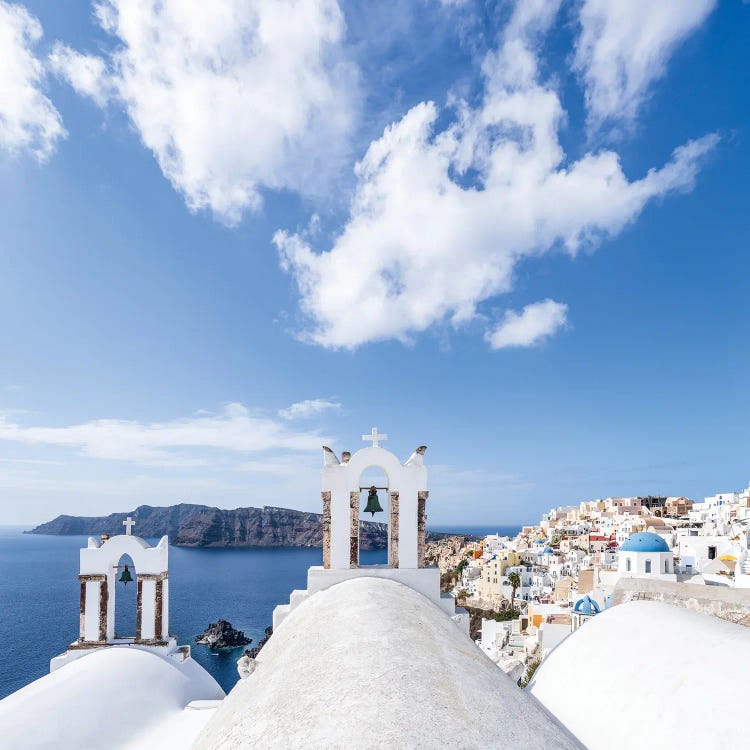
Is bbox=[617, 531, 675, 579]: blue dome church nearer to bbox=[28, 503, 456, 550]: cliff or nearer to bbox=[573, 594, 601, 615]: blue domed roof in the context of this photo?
bbox=[573, 594, 601, 615]: blue domed roof

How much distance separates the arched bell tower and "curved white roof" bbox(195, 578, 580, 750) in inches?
127

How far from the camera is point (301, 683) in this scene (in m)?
2.96

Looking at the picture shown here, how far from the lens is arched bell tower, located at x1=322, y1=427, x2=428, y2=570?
7266 millimetres

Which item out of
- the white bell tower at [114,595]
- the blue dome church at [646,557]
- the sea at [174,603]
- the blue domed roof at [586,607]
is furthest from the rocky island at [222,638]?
the white bell tower at [114,595]

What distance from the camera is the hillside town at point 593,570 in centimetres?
1997

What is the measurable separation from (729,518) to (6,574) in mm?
106961

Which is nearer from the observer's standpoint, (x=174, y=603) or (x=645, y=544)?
(x=645, y=544)

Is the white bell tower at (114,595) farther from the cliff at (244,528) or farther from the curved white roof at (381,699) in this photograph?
the cliff at (244,528)

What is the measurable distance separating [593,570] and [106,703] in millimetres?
44930

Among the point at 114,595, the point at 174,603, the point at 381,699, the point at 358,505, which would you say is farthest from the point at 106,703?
the point at 174,603

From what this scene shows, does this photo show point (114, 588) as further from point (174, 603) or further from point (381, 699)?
point (174, 603)

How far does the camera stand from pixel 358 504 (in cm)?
745

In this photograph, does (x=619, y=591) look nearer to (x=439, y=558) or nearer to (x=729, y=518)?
(x=729, y=518)

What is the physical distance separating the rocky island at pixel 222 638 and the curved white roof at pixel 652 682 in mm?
45406
